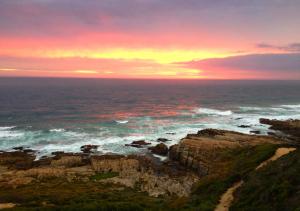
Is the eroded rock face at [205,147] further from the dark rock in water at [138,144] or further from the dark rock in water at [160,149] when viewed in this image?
the dark rock in water at [138,144]

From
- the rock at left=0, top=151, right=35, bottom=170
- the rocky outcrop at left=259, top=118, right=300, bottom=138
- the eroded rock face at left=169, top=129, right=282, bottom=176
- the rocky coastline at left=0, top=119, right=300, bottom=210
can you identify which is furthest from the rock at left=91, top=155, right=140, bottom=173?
the rocky outcrop at left=259, top=118, right=300, bottom=138

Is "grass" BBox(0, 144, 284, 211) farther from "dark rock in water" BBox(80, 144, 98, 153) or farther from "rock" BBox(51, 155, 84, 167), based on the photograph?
"dark rock in water" BBox(80, 144, 98, 153)

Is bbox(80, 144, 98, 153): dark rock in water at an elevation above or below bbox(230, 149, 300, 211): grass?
below

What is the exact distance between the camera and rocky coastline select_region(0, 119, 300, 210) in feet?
114

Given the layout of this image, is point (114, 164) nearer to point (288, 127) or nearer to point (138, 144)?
point (138, 144)

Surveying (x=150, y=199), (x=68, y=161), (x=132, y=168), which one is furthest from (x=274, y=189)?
(x=68, y=161)

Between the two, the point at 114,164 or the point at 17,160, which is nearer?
the point at 114,164

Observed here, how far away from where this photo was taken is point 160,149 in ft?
187

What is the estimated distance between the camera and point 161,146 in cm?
5759

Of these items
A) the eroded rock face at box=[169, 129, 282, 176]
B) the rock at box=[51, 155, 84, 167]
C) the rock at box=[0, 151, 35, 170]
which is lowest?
the rock at box=[0, 151, 35, 170]

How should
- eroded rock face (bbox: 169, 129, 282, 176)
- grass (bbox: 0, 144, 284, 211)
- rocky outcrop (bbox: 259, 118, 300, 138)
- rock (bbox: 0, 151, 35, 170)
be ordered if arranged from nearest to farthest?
grass (bbox: 0, 144, 284, 211), eroded rock face (bbox: 169, 129, 282, 176), rock (bbox: 0, 151, 35, 170), rocky outcrop (bbox: 259, 118, 300, 138)

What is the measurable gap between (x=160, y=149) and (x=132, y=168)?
1104 centimetres

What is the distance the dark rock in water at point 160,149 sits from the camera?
56531 millimetres

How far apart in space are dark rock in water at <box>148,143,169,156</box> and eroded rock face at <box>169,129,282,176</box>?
1.83 metres
